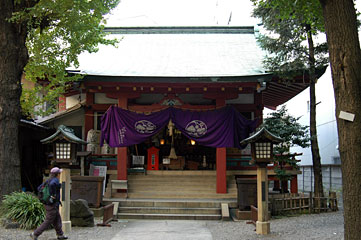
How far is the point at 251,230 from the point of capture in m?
9.56

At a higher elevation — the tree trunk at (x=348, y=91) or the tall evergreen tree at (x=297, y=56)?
the tall evergreen tree at (x=297, y=56)

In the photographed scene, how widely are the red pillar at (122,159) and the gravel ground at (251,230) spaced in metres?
2.82

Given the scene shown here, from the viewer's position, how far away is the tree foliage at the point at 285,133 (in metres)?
12.4

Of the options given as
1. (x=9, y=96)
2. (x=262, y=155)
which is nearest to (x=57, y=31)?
(x=9, y=96)

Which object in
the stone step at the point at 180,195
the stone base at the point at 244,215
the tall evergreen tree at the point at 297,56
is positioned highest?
the tall evergreen tree at the point at 297,56

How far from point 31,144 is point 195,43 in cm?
1003

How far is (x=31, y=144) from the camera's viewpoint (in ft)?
55.8

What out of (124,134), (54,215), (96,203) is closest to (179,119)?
(124,134)

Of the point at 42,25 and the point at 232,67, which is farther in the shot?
the point at 232,67

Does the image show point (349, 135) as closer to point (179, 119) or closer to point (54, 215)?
point (54, 215)

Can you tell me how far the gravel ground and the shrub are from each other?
0.31 meters

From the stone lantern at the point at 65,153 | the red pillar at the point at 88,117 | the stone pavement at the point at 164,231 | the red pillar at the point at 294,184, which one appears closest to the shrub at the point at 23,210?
the stone lantern at the point at 65,153

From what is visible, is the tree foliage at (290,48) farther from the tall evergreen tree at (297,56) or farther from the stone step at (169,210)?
the stone step at (169,210)

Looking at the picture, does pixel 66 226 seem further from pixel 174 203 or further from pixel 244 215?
pixel 244 215
